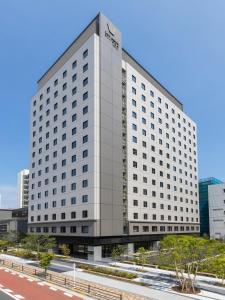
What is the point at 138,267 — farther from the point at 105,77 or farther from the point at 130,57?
the point at 130,57

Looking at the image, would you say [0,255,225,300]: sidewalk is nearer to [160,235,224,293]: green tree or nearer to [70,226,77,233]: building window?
[160,235,224,293]: green tree

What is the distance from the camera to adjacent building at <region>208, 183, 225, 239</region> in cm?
9906

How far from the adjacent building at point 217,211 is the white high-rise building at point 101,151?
20.8 m

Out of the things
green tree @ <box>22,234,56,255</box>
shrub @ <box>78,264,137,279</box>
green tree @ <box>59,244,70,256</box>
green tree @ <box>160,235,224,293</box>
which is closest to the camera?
green tree @ <box>160,235,224,293</box>

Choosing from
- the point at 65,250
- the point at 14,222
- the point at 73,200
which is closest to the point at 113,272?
the point at 65,250

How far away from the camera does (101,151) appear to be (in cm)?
5641

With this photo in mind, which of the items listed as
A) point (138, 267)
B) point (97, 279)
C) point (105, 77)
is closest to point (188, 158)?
point (105, 77)

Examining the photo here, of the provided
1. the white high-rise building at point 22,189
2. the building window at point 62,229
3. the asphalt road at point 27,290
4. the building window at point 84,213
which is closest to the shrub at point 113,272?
the asphalt road at point 27,290

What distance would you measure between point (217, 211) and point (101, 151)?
195ft

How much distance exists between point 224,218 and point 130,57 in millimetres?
58608

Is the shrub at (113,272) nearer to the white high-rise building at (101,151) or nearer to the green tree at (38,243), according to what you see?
the white high-rise building at (101,151)

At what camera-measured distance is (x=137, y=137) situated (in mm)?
68500

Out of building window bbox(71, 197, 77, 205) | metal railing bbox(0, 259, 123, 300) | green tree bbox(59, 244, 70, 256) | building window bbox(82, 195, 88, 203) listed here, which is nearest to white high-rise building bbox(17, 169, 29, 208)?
green tree bbox(59, 244, 70, 256)

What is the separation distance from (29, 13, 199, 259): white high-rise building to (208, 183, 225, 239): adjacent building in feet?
68.1
